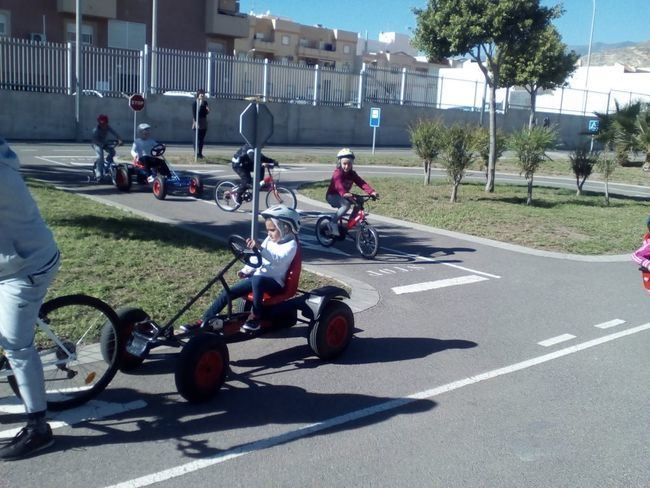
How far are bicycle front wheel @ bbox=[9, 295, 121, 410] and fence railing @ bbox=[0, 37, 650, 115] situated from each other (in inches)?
908

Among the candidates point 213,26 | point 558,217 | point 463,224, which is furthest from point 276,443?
point 213,26

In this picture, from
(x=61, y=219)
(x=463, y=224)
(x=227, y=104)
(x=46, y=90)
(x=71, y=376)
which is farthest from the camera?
(x=227, y=104)

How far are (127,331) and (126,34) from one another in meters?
36.7

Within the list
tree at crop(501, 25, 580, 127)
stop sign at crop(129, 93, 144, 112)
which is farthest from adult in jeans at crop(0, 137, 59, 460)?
tree at crop(501, 25, 580, 127)

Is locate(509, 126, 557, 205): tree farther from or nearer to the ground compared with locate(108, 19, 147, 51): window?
nearer to the ground

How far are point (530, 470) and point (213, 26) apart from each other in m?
40.8

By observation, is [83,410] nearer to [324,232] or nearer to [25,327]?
[25,327]

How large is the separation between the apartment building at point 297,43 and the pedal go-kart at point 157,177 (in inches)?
2014

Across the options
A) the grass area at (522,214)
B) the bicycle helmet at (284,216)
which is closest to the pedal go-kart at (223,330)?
the bicycle helmet at (284,216)

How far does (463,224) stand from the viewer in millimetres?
13359

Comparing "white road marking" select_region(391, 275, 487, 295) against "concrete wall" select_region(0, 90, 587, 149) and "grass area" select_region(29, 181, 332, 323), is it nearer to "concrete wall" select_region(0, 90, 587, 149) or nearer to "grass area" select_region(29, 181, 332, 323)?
"grass area" select_region(29, 181, 332, 323)

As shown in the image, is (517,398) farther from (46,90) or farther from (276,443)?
(46,90)

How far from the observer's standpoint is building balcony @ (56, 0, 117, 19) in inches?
1385

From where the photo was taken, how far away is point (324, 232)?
11.1 meters
